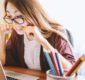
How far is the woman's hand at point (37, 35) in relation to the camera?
4.35ft

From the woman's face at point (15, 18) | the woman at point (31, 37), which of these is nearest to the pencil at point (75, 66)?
the woman at point (31, 37)

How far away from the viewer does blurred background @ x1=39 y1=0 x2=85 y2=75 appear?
126 centimetres

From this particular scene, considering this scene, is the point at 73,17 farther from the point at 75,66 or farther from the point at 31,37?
the point at 75,66

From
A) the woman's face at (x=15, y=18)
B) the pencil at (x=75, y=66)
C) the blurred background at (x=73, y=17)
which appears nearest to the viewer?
the pencil at (x=75, y=66)

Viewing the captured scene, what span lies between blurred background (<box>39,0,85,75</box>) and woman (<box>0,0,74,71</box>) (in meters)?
0.05

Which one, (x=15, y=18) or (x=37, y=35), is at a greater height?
(x=15, y=18)

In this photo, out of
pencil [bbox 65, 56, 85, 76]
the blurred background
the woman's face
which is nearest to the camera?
pencil [bbox 65, 56, 85, 76]

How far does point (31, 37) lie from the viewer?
4.66 ft

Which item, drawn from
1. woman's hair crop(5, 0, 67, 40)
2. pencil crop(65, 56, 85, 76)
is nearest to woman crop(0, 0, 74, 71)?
woman's hair crop(5, 0, 67, 40)

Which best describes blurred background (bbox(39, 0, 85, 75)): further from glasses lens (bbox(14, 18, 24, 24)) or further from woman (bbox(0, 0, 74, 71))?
glasses lens (bbox(14, 18, 24, 24))

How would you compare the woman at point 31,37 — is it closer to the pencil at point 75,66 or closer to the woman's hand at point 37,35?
the woman's hand at point 37,35

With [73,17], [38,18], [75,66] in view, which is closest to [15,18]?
[38,18]

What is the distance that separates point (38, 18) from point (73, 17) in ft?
0.76

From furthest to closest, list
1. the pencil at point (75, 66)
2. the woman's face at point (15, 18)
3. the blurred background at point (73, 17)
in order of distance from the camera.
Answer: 1. the woman's face at point (15, 18)
2. the blurred background at point (73, 17)
3. the pencil at point (75, 66)
